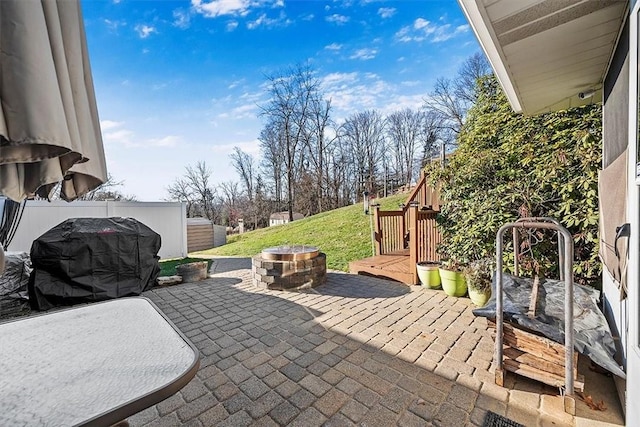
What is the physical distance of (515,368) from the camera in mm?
2209

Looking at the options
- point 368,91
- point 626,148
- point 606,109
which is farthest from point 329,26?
point 626,148

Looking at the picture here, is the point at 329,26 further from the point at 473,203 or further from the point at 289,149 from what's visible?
the point at 473,203

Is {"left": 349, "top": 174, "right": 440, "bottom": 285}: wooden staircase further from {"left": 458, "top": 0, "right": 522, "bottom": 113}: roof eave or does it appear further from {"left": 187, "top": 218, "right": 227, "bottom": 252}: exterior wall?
{"left": 187, "top": 218, "right": 227, "bottom": 252}: exterior wall

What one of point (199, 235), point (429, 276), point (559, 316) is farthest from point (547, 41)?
point (199, 235)

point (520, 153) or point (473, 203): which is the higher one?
point (520, 153)

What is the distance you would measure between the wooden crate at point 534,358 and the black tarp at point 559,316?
7cm

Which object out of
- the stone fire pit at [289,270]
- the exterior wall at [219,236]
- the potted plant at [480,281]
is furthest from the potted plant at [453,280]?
the exterior wall at [219,236]

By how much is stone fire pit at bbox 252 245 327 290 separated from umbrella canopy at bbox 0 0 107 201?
372 centimetres

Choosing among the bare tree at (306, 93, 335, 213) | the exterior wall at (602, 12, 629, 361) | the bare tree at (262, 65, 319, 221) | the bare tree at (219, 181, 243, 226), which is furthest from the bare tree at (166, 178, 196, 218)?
the exterior wall at (602, 12, 629, 361)

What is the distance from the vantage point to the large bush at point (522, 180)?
3393 mm

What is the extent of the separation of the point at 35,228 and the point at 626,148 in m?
12.2

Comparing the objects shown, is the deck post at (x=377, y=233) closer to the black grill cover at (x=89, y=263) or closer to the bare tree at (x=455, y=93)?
the black grill cover at (x=89, y=263)

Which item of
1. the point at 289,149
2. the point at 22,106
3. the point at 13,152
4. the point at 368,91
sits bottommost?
the point at 13,152

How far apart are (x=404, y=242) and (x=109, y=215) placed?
9.25m
